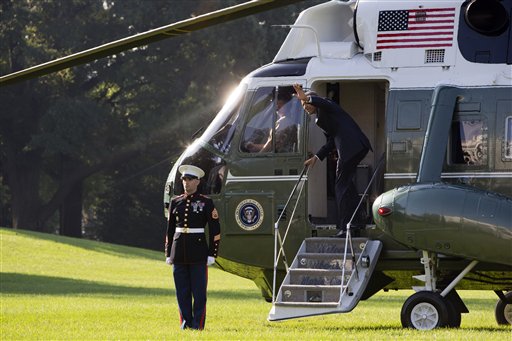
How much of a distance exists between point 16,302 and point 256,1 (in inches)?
509

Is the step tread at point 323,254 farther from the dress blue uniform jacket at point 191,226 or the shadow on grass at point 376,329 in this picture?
the dress blue uniform jacket at point 191,226

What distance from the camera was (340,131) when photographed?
14789 mm

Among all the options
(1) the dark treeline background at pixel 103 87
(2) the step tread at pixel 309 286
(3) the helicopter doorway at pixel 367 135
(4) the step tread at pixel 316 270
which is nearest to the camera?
(2) the step tread at pixel 309 286

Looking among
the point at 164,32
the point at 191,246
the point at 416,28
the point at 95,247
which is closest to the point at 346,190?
the point at 191,246

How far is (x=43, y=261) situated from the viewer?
133 feet

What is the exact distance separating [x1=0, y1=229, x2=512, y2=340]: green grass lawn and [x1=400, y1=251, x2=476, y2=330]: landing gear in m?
0.24

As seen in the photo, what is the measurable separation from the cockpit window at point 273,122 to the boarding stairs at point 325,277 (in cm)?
127

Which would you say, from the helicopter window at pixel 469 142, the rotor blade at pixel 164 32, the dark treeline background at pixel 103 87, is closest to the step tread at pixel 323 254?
the helicopter window at pixel 469 142

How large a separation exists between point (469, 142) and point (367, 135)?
78.9 inches

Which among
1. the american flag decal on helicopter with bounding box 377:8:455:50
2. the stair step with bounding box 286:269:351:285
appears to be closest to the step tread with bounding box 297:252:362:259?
the stair step with bounding box 286:269:351:285

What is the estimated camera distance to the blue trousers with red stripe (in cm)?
1420

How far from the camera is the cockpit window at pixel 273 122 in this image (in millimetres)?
15312

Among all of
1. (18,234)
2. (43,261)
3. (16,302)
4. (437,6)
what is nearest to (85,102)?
(18,234)

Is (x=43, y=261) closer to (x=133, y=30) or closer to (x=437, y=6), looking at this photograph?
(x=133, y=30)
